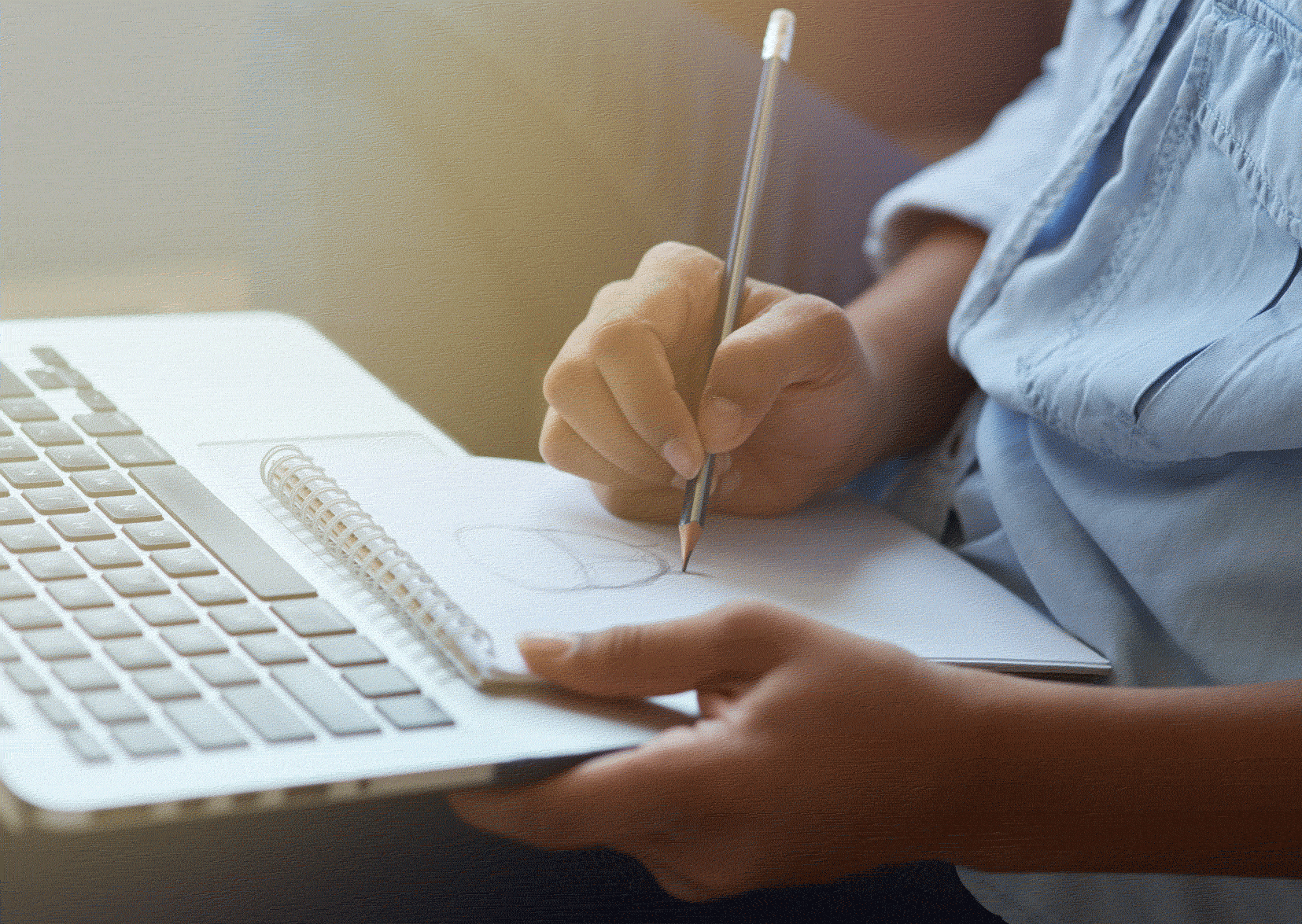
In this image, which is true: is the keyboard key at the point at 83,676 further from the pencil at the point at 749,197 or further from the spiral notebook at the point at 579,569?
the pencil at the point at 749,197

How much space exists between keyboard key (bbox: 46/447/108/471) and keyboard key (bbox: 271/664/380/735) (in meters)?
0.15

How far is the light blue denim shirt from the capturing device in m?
0.37

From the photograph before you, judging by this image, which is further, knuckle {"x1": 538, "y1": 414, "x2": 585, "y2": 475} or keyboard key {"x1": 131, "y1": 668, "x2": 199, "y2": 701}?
knuckle {"x1": 538, "y1": 414, "x2": 585, "y2": 475}

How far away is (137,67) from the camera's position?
0.58 m

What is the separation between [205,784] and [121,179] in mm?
460

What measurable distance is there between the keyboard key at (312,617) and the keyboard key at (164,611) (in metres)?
0.02

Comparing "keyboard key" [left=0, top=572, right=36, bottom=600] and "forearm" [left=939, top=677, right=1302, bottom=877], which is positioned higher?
"keyboard key" [left=0, top=572, right=36, bottom=600]

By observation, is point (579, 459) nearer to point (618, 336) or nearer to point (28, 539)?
point (618, 336)

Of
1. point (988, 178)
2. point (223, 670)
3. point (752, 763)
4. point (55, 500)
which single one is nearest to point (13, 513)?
point (55, 500)

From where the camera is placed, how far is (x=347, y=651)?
11.4 inches

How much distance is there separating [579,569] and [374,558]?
73mm

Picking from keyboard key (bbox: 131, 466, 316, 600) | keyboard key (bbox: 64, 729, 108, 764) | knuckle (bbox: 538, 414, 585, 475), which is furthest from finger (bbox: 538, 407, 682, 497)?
keyboard key (bbox: 64, 729, 108, 764)

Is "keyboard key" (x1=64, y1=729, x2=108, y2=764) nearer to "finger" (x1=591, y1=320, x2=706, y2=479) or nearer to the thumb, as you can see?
the thumb

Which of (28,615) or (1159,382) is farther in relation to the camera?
(1159,382)
